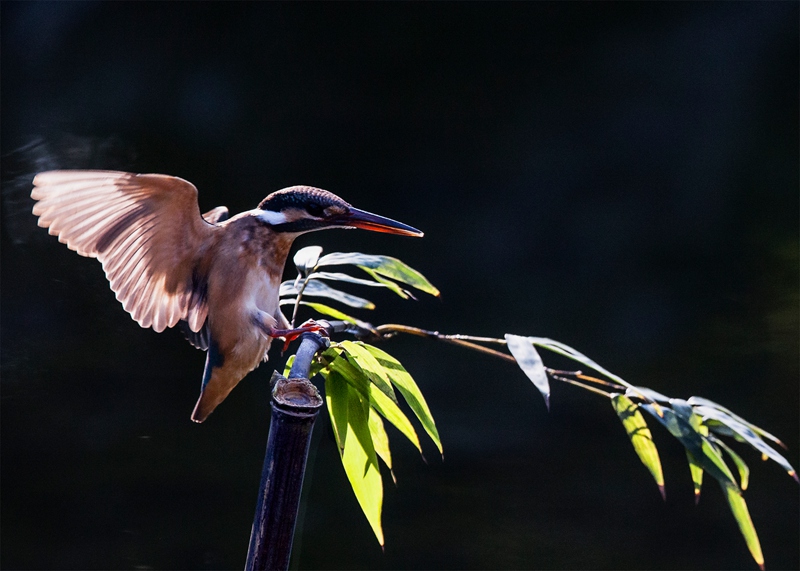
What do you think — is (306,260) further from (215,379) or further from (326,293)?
(215,379)

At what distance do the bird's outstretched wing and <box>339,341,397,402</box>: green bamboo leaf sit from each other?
232 mm

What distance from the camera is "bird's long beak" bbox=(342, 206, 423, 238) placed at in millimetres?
771

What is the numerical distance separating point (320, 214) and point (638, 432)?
0.38 m

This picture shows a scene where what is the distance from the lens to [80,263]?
1.72 metres

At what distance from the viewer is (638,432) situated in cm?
84

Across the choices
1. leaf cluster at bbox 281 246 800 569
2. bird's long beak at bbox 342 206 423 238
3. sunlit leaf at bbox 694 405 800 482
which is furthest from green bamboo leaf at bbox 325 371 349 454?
sunlit leaf at bbox 694 405 800 482

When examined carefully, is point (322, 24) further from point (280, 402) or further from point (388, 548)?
point (280, 402)

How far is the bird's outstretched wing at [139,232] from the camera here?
30.1 inches

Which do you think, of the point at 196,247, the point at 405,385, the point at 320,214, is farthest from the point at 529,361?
the point at 196,247

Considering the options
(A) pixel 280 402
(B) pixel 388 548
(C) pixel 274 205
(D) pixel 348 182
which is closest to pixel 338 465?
(B) pixel 388 548

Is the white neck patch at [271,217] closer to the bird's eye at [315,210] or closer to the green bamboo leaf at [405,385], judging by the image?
the bird's eye at [315,210]

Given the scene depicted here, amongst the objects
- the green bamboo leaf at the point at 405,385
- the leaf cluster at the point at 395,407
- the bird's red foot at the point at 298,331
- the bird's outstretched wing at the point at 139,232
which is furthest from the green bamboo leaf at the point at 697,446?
the bird's outstretched wing at the point at 139,232

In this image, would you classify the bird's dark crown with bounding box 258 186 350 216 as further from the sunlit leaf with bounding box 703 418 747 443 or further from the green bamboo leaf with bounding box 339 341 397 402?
the sunlit leaf with bounding box 703 418 747 443

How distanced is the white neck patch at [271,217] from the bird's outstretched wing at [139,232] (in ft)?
0.19
